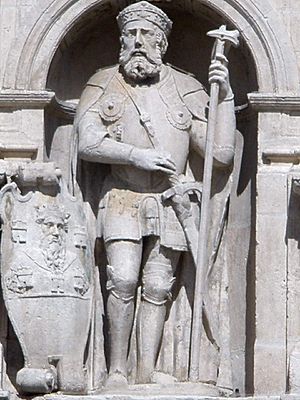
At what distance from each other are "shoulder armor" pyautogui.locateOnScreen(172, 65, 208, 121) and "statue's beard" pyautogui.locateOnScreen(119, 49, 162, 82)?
188 mm

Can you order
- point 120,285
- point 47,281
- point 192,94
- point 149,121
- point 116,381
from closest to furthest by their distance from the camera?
point 47,281 < point 116,381 < point 120,285 < point 149,121 < point 192,94


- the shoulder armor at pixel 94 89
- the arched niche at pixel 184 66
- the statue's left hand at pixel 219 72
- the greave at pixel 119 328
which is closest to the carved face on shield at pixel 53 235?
the greave at pixel 119 328

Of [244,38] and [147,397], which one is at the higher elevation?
[244,38]

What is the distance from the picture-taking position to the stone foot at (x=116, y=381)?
1516 centimetres

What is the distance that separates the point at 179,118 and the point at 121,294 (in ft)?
4.37

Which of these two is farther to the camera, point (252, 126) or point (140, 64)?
point (252, 126)

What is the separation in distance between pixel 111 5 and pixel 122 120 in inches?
36.9

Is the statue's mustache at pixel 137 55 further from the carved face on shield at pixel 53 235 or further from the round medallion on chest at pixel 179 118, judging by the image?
the carved face on shield at pixel 53 235

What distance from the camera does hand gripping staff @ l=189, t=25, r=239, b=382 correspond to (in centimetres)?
1509

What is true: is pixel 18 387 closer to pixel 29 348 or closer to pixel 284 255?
pixel 29 348

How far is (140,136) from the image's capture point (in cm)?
1552

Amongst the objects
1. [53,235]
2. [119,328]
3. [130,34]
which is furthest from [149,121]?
[119,328]

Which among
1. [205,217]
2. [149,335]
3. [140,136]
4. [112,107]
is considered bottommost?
[149,335]

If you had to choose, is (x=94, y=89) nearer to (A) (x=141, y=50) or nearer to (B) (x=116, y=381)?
(A) (x=141, y=50)
